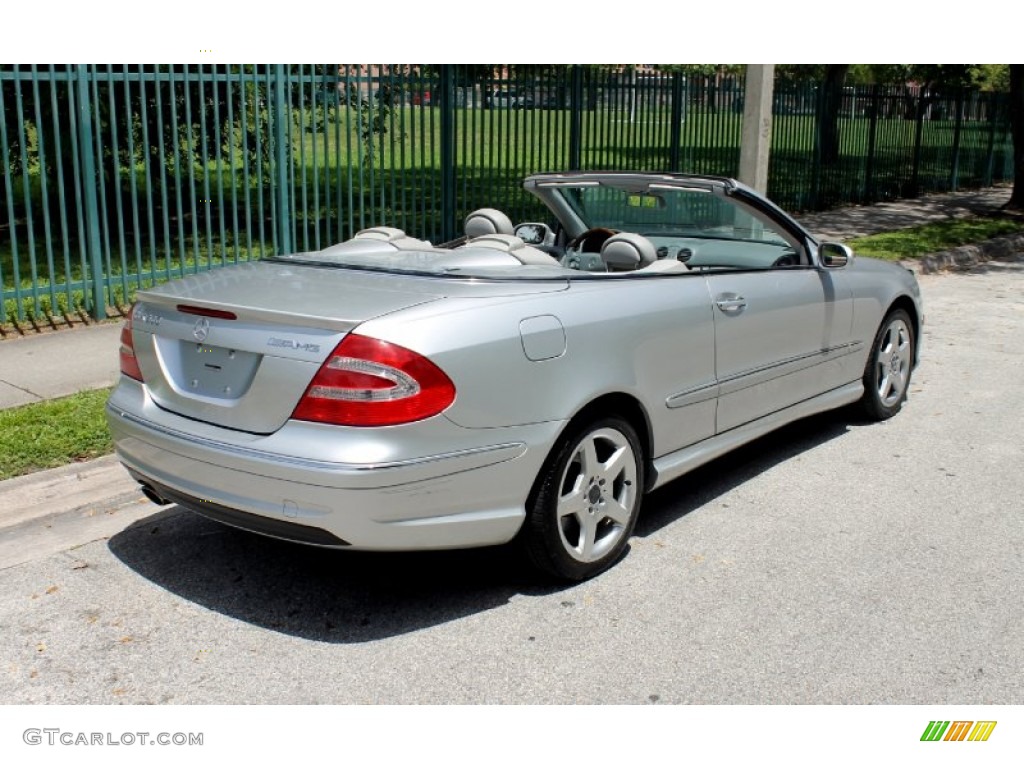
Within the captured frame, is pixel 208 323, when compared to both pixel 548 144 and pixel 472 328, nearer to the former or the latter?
pixel 472 328

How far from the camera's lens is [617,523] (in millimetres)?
4453

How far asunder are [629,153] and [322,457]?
1179cm

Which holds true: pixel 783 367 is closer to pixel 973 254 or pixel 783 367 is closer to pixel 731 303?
pixel 731 303

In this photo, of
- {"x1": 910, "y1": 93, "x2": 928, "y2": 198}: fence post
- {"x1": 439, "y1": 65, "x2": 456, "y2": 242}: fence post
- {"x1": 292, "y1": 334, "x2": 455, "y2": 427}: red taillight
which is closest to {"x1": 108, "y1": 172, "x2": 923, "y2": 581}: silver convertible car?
{"x1": 292, "y1": 334, "x2": 455, "y2": 427}: red taillight

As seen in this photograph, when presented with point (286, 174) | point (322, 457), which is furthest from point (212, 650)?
point (286, 174)

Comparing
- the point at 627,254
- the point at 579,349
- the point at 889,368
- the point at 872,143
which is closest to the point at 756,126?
the point at 889,368

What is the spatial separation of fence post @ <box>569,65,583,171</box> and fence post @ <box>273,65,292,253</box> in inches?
175

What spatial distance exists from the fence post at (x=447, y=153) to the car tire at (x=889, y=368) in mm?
6096

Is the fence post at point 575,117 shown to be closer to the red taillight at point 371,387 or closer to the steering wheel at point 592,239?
the steering wheel at point 592,239

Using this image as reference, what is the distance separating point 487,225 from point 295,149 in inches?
262
